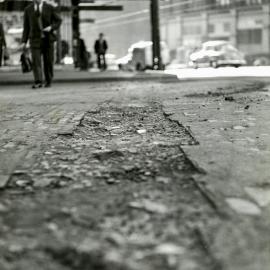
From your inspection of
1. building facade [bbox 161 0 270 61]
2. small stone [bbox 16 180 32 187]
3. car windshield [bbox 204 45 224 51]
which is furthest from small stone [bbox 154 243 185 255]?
building facade [bbox 161 0 270 61]

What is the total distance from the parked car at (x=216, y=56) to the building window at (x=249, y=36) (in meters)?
12.2

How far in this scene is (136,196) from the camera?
2.41m

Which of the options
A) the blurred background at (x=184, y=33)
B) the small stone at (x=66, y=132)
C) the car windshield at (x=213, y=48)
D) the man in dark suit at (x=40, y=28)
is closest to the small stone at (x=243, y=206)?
the small stone at (x=66, y=132)

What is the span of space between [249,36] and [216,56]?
49.2 ft

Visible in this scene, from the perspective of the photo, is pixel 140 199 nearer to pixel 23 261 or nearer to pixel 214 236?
pixel 214 236

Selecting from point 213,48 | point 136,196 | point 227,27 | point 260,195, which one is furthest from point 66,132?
point 227,27

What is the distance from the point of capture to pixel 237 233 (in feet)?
6.15

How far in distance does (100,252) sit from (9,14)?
21336 millimetres

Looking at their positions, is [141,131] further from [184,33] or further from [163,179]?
[184,33]

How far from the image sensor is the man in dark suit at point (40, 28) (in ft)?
33.3

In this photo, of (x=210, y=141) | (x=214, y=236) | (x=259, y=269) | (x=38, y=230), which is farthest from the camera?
(x=210, y=141)

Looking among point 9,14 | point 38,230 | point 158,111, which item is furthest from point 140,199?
point 9,14

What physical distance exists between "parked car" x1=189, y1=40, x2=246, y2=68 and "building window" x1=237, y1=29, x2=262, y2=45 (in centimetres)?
1215

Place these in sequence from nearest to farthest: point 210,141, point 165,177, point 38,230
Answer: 1. point 38,230
2. point 165,177
3. point 210,141
